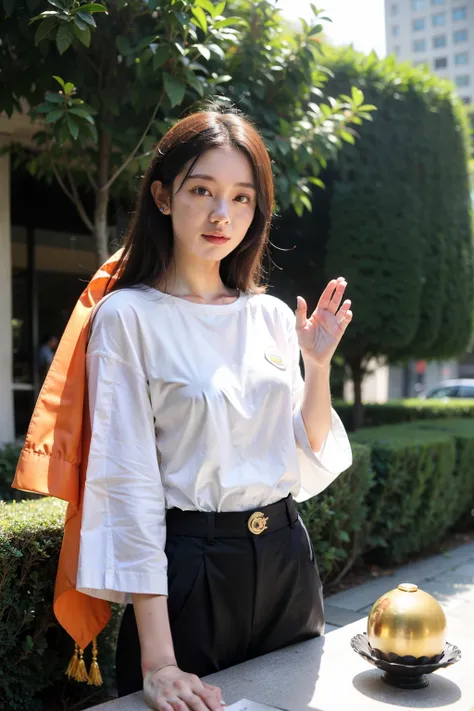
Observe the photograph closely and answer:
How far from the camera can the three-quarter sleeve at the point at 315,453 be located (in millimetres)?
1999

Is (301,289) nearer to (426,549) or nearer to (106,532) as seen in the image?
(426,549)

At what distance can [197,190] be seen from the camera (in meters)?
1.81

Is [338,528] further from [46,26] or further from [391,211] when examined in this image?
[391,211]

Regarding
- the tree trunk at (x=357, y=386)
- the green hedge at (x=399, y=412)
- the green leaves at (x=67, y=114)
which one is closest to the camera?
the green leaves at (x=67, y=114)

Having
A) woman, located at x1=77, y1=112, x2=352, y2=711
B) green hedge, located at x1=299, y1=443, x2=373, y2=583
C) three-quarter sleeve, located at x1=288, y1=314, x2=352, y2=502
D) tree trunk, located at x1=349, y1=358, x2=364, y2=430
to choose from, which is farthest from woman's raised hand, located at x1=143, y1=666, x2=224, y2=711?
tree trunk, located at x1=349, y1=358, x2=364, y2=430

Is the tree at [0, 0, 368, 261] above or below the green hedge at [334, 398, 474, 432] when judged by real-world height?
above

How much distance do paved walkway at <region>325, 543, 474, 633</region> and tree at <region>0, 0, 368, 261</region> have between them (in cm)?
251

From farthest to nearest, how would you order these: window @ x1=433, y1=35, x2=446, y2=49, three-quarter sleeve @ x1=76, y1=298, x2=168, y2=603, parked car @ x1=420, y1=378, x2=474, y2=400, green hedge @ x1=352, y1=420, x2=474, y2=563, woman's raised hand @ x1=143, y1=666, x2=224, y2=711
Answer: window @ x1=433, y1=35, x2=446, y2=49 < parked car @ x1=420, y1=378, x2=474, y2=400 < green hedge @ x1=352, y1=420, x2=474, y2=563 < three-quarter sleeve @ x1=76, y1=298, x2=168, y2=603 < woman's raised hand @ x1=143, y1=666, x2=224, y2=711

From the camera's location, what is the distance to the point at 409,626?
164cm

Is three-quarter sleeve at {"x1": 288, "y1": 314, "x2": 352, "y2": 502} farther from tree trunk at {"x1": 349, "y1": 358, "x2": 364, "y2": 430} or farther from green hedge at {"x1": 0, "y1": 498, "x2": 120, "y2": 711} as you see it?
tree trunk at {"x1": 349, "y1": 358, "x2": 364, "y2": 430}

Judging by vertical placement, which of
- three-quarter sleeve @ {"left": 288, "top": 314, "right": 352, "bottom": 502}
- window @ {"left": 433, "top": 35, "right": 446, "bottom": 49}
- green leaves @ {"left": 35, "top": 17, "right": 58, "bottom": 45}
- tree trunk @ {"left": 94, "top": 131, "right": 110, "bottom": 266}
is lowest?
three-quarter sleeve @ {"left": 288, "top": 314, "right": 352, "bottom": 502}

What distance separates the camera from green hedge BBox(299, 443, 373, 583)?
13.8ft

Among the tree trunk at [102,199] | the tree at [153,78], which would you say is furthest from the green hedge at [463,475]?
the tree trunk at [102,199]

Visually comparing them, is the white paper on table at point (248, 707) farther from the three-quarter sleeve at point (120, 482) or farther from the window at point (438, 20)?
the window at point (438, 20)
